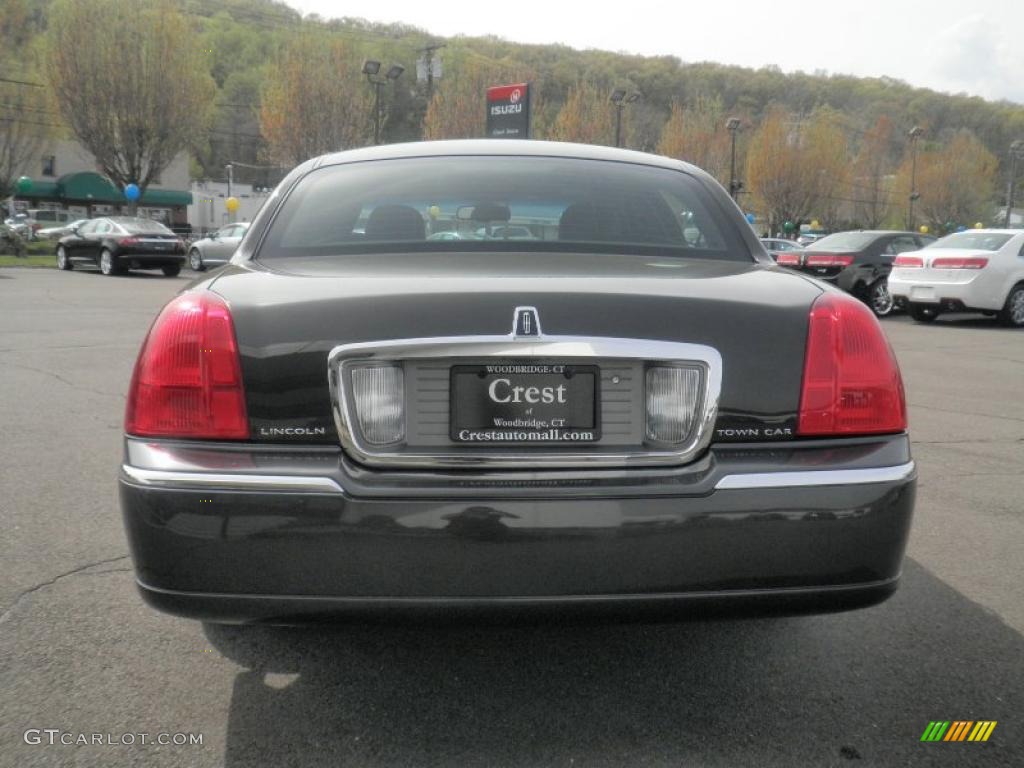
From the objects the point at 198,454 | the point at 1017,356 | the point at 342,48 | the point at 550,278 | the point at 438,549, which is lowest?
the point at 1017,356

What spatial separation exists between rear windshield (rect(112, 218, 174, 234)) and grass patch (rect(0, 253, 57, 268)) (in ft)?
15.1

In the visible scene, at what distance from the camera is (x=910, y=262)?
15.4 meters

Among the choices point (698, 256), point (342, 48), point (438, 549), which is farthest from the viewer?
point (342, 48)

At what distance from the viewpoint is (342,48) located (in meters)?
47.9

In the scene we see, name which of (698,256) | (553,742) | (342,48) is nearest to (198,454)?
(553,742)

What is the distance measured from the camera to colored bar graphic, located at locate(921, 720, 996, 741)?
2.39 m

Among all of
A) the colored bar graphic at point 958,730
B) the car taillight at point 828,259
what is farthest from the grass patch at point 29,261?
the colored bar graphic at point 958,730

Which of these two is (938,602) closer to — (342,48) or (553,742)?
(553,742)

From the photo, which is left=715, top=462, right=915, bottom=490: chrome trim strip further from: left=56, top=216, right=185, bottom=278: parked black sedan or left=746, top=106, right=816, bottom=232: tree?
left=746, top=106, right=816, bottom=232: tree

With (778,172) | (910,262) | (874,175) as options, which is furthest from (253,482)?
(874,175)

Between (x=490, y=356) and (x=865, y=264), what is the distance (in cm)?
1613

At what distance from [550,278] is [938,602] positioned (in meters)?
1.95

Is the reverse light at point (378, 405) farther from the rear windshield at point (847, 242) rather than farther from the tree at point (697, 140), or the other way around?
the tree at point (697, 140)
